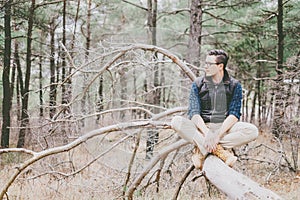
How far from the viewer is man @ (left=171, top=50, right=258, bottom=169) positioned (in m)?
4.48

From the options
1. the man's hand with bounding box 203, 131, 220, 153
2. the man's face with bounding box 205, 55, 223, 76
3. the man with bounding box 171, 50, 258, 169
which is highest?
the man's face with bounding box 205, 55, 223, 76

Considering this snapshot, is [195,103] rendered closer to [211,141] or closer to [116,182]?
[211,141]

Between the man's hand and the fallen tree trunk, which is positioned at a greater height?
the man's hand

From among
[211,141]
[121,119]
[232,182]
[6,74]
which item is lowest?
[232,182]

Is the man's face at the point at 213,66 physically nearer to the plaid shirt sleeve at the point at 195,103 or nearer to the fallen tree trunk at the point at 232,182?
the plaid shirt sleeve at the point at 195,103

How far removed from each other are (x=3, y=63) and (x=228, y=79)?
10.7m

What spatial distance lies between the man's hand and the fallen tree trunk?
9cm

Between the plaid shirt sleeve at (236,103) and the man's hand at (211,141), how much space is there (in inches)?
11.5

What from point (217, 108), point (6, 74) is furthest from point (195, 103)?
point (6, 74)

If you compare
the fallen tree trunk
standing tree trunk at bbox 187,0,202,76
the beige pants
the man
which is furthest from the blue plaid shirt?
standing tree trunk at bbox 187,0,202,76

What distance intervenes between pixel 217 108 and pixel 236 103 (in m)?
0.21

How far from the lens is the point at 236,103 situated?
179 inches

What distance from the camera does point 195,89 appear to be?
15.0 ft

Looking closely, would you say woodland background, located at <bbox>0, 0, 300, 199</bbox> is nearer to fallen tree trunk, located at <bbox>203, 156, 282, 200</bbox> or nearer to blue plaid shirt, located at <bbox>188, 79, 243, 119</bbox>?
blue plaid shirt, located at <bbox>188, 79, 243, 119</bbox>
